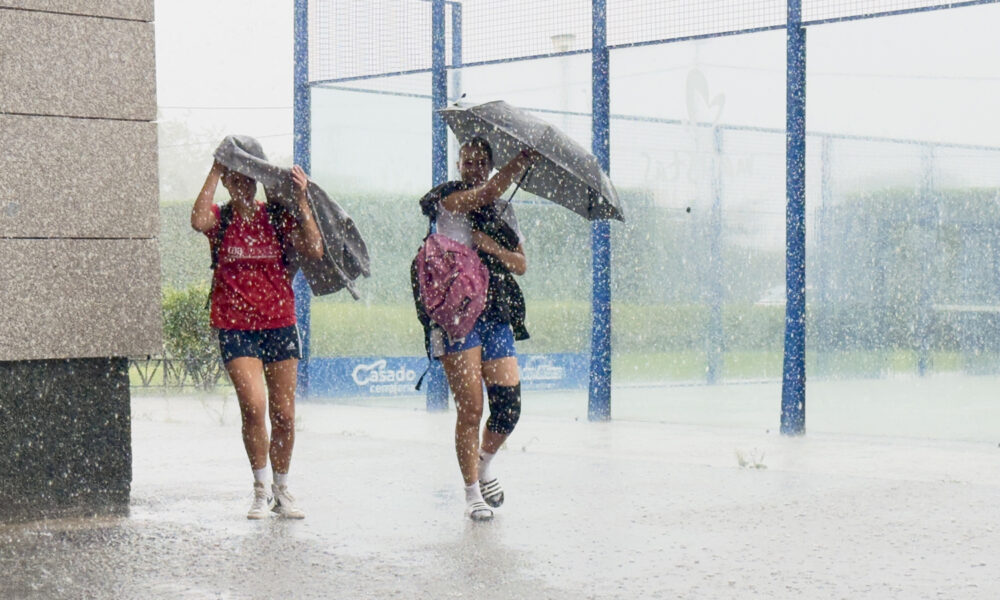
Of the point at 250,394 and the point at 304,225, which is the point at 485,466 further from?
the point at 304,225

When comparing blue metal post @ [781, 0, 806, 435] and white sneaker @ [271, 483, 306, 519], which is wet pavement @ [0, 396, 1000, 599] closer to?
white sneaker @ [271, 483, 306, 519]

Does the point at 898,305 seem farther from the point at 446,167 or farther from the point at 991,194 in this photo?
the point at 446,167

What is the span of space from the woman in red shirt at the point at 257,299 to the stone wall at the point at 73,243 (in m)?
0.64

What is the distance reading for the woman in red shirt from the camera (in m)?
7.61

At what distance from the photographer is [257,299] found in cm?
762

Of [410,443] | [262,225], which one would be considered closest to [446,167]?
[410,443]

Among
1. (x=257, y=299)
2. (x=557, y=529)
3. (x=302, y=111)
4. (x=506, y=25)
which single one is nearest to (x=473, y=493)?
(x=557, y=529)

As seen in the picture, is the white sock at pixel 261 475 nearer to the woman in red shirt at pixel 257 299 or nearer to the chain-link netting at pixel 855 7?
the woman in red shirt at pixel 257 299

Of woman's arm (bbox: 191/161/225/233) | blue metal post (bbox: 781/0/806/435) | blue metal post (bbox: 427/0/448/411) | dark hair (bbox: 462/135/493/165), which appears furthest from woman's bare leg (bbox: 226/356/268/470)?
blue metal post (bbox: 427/0/448/411)

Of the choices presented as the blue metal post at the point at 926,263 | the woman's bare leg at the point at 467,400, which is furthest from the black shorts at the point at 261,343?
the blue metal post at the point at 926,263

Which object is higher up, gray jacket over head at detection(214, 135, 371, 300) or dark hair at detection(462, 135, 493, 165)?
dark hair at detection(462, 135, 493, 165)

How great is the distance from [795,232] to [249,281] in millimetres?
5841

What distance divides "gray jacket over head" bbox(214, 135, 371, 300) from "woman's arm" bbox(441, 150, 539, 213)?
21.3 inches

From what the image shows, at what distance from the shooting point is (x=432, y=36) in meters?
15.0
